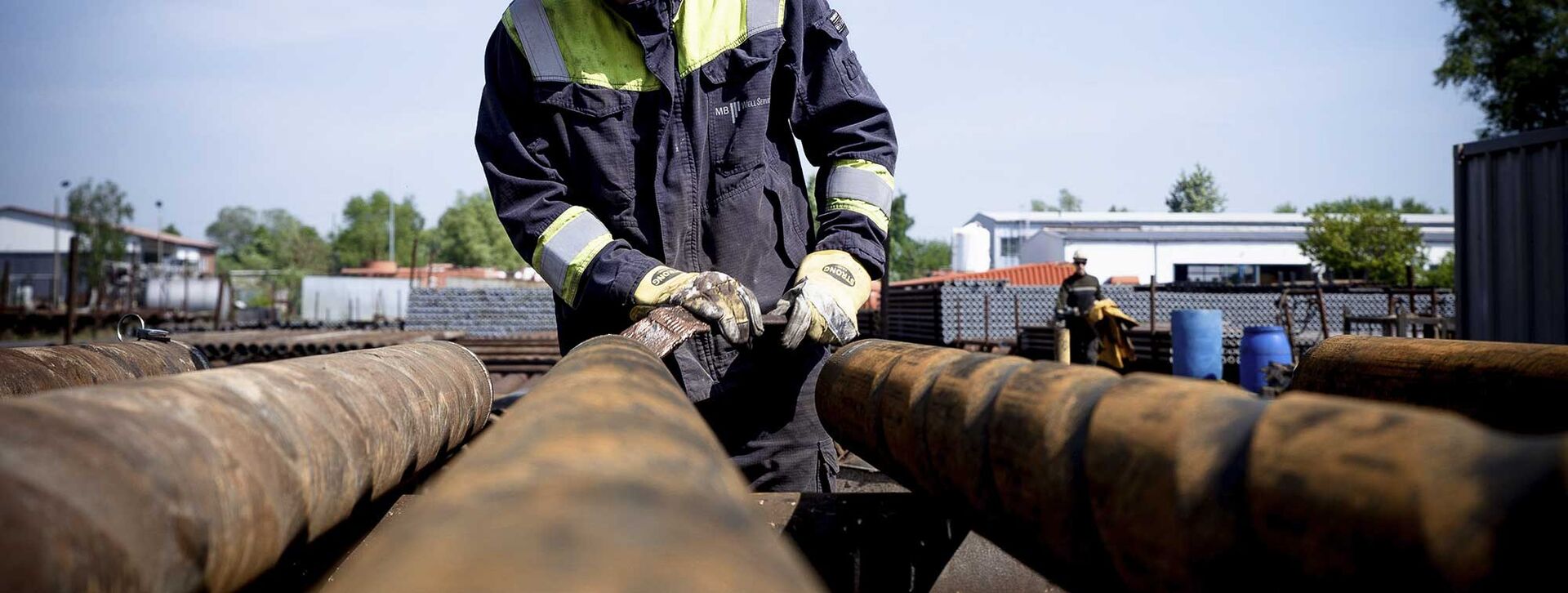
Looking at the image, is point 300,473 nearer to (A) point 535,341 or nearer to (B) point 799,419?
(B) point 799,419

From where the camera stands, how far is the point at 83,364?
183 cm

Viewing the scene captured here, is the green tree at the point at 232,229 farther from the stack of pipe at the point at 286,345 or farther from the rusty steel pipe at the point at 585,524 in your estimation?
the rusty steel pipe at the point at 585,524

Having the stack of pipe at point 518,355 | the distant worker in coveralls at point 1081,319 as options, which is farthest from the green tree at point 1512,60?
the stack of pipe at point 518,355

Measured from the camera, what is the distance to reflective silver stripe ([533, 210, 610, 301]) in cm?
261

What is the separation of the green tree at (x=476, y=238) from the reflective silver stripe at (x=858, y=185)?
6792 centimetres

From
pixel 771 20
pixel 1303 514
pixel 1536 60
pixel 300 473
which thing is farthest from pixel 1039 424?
pixel 1536 60

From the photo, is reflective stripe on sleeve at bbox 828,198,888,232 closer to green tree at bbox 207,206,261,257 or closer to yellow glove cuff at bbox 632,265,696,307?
yellow glove cuff at bbox 632,265,696,307

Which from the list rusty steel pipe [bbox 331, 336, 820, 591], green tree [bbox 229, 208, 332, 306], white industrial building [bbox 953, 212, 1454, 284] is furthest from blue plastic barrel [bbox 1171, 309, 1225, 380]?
green tree [bbox 229, 208, 332, 306]

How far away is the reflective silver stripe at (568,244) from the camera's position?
103 inches

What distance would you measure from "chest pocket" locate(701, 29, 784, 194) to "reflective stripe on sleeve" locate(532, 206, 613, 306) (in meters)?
0.37

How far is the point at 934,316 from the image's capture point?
769 inches

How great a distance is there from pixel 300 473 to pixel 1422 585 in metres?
1.11

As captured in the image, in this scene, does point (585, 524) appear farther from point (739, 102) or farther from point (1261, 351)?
point (1261, 351)

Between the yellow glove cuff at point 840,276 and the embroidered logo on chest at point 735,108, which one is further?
the embroidered logo on chest at point 735,108
